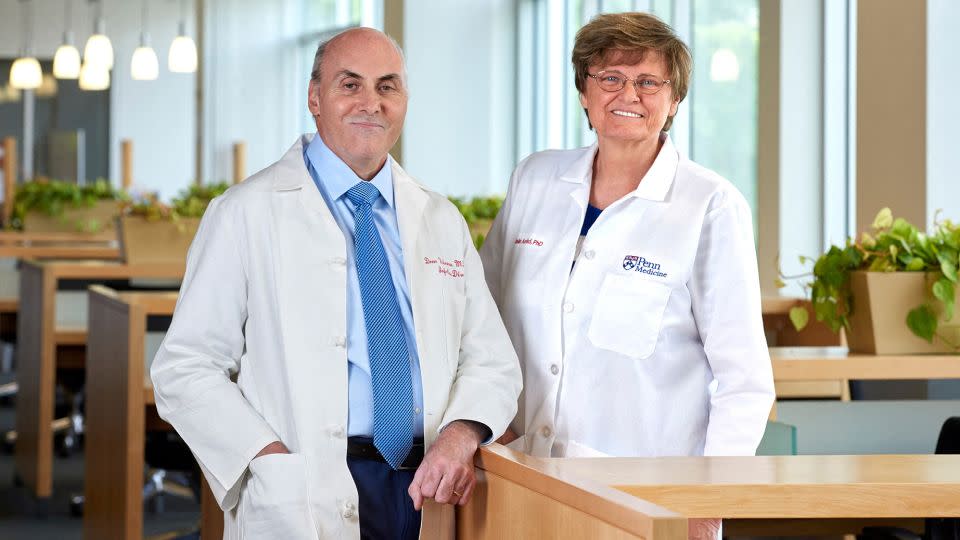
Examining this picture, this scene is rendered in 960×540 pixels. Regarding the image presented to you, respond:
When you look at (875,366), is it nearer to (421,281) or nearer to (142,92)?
(421,281)

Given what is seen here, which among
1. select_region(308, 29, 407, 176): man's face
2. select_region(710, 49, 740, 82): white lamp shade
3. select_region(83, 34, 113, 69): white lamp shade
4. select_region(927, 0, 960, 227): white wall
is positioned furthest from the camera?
select_region(83, 34, 113, 69): white lamp shade

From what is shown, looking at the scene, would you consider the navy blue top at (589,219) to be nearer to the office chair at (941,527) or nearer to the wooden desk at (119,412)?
the office chair at (941,527)

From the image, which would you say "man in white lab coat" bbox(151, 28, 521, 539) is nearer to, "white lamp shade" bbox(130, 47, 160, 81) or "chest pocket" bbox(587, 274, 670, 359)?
"chest pocket" bbox(587, 274, 670, 359)

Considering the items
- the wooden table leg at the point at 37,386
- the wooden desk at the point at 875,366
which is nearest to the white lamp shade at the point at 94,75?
the wooden table leg at the point at 37,386

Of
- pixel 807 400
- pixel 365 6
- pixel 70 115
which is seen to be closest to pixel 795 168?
Result: pixel 807 400

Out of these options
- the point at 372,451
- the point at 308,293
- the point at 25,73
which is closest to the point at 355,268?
the point at 308,293

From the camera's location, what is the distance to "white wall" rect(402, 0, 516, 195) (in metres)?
11.0

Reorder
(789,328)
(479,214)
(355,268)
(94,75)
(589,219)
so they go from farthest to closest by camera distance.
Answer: (94,75) < (479,214) < (789,328) < (589,219) < (355,268)

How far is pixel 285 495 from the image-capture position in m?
2.15

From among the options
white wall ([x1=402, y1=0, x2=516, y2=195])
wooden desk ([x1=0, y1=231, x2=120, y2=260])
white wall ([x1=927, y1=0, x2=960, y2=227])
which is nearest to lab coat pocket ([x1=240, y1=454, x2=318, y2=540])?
white wall ([x1=927, y1=0, x2=960, y2=227])

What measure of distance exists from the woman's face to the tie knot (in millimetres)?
475

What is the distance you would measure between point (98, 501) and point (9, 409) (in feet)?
16.8

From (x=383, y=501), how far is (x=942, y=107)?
3848mm

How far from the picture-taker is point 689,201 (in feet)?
8.14
